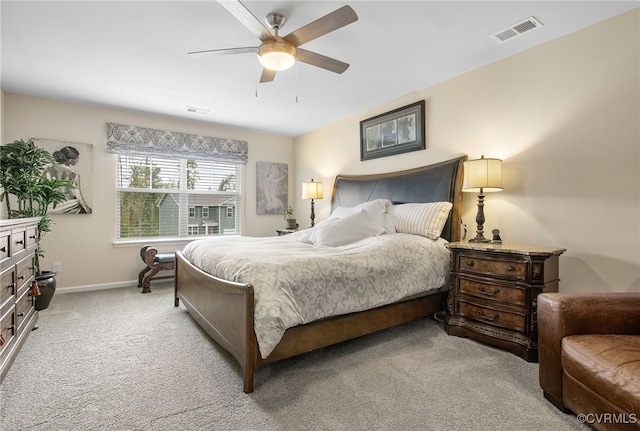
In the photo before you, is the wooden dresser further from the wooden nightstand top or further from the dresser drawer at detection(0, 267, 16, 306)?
the wooden nightstand top

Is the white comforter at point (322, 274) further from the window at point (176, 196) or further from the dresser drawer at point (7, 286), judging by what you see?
the window at point (176, 196)

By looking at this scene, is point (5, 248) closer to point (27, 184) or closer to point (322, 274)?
Result: point (27, 184)

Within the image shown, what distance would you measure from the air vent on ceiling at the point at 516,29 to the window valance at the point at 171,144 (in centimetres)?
384

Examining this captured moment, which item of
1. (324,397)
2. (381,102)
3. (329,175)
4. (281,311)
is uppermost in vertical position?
(381,102)

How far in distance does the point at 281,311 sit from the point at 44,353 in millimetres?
1902

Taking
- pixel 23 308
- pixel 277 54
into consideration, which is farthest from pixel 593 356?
pixel 23 308

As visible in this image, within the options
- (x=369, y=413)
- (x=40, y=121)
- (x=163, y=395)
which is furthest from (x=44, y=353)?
(x=40, y=121)

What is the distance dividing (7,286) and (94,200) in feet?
7.62

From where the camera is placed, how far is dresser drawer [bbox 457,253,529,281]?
7.22 ft

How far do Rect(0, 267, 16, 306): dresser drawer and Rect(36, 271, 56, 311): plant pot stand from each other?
3.60ft

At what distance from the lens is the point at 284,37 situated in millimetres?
2055

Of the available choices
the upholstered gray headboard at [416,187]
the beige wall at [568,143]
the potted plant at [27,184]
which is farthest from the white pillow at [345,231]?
the potted plant at [27,184]

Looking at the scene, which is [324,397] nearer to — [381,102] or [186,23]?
[186,23]

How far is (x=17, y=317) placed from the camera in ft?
7.26
